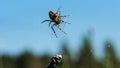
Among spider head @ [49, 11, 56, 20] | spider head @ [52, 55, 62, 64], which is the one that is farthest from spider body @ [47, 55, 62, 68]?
spider head @ [49, 11, 56, 20]

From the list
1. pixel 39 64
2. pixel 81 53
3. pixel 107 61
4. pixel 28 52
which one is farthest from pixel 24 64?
pixel 107 61

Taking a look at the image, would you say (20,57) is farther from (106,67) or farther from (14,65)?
(106,67)

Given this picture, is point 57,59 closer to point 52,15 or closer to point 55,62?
point 55,62

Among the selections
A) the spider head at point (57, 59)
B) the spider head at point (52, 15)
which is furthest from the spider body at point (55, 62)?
the spider head at point (52, 15)

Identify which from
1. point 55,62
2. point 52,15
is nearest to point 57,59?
point 55,62

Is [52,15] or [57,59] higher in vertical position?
[52,15]

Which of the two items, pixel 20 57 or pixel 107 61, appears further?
pixel 20 57

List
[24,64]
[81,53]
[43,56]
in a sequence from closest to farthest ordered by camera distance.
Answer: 1. [81,53]
2. [24,64]
3. [43,56]

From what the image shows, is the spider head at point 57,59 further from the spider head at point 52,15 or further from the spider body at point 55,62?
the spider head at point 52,15

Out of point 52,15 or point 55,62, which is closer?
point 55,62

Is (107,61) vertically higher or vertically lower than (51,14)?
lower

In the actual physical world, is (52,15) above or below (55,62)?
above
